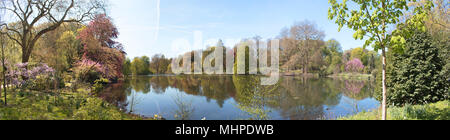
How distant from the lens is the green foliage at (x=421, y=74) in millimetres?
5336

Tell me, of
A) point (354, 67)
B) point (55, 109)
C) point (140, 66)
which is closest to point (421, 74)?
point (55, 109)

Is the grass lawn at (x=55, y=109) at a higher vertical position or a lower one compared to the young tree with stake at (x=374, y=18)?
lower

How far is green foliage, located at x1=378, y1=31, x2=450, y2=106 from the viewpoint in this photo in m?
5.34

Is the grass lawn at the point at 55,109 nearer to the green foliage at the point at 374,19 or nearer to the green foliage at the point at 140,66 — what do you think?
the green foliage at the point at 374,19

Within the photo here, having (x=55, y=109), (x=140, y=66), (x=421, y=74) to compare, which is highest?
(x=140, y=66)

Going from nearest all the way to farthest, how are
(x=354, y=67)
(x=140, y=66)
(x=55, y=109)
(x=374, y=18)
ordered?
(x=374, y=18) < (x=55, y=109) < (x=354, y=67) < (x=140, y=66)

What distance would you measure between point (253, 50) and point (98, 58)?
74.3 feet

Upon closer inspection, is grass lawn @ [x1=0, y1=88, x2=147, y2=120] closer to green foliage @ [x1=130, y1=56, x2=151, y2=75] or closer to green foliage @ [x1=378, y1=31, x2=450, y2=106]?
green foliage @ [x1=378, y1=31, x2=450, y2=106]

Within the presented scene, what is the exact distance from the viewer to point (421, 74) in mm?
5348

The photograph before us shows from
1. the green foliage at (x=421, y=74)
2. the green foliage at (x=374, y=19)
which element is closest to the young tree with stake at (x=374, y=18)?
the green foliage at (x=374, y=19)

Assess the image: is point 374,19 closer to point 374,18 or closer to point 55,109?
point 374,18

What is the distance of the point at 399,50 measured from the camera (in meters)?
3.04
